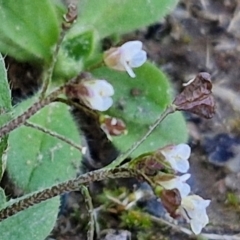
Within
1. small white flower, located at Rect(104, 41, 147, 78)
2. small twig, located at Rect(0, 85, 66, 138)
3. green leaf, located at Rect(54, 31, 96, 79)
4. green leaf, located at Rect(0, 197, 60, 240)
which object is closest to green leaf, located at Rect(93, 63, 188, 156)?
green leaf, located at Rect(54, 31, 96, 79)

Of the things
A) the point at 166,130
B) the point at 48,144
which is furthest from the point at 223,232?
the point at 48,144

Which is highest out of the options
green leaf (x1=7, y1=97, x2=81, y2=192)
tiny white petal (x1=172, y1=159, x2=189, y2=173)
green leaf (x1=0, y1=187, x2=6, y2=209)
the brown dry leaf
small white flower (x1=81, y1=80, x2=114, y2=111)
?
small white flower (x1=81, y1=80, x2=114, y2=111)

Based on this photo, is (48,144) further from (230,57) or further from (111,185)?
(230,57)

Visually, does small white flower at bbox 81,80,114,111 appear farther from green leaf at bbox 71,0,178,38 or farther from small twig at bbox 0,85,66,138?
green leaf at bbox 71,0,178,38

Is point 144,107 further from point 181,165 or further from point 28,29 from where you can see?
point 181,165

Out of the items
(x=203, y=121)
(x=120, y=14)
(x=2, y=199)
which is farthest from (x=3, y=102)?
(x=203, y=121)

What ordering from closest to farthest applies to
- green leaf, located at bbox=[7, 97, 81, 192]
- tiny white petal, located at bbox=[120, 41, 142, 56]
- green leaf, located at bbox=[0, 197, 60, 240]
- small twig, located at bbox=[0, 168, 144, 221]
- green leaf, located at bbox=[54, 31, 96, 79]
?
1. small twig, located at bbox=[0, 168, 144, 221]
2. tiny white petal, located at bbox=[120, 41, 142, 56]
3. green leaf, located at bbox=[0, 197, 60, 240]
4. green leaf, located at bbox=[7, 97, 81, 192]
5. green leaf, located at bbox=[54, 31, 96, 79]

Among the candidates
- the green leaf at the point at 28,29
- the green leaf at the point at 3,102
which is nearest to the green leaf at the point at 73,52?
the green leaf at the point at 28,29

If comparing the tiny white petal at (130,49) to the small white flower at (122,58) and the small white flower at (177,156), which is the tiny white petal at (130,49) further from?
the small white flower at (177,156)
